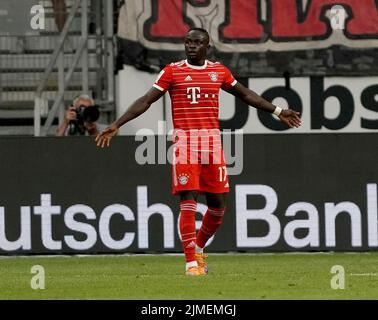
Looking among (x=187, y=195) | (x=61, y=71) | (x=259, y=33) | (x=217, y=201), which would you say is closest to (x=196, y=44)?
(x=187, y=195)

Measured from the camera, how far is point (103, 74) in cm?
2164

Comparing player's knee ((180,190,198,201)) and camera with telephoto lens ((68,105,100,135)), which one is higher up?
camera with telephoto lens ((68,105,100,135))

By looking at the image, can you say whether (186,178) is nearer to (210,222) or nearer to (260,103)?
(210,222)

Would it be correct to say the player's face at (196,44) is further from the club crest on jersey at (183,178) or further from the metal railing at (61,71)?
the metal railing at (61,71)

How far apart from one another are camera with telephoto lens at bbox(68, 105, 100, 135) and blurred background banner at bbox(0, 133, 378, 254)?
3.99ft

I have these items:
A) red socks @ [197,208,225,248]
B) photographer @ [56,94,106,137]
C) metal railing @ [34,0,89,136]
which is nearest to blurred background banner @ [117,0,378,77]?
metal railing @ [34,0,89,136]

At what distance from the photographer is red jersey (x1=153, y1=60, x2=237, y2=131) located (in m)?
13.7

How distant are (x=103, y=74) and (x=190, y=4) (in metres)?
1.71

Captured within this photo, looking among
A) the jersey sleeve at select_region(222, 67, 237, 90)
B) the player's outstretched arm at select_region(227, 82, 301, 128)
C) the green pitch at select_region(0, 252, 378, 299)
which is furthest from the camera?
the player's outstretched arm at select_region(227, 82, 301, 128)

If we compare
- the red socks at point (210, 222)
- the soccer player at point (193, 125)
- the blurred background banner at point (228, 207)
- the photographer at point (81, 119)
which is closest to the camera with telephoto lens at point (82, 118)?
the photographer at point (81, 119)

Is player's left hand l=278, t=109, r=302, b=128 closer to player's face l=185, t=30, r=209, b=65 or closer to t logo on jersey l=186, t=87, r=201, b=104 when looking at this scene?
t logo on jersey l=186, t=87, r=201, b=104

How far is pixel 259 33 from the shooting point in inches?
835

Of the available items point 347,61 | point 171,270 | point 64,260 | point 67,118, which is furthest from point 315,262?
point 347,61

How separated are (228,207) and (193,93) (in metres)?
4.10
